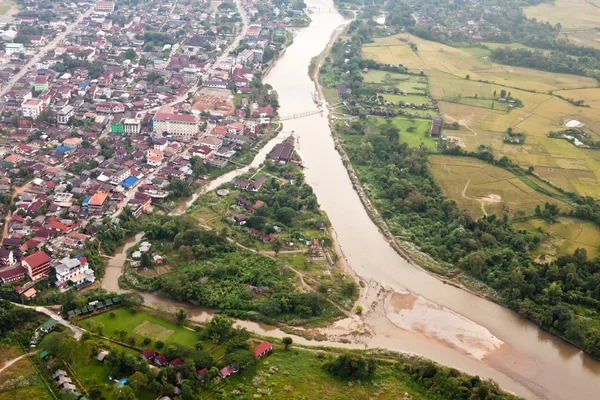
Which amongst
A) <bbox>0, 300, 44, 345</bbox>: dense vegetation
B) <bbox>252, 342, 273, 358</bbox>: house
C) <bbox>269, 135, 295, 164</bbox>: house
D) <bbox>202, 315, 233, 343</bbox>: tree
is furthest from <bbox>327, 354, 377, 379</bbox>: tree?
<bbox>269, 135, 295, 164</bbox>: house

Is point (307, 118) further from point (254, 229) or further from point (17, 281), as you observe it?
point (17, 281)

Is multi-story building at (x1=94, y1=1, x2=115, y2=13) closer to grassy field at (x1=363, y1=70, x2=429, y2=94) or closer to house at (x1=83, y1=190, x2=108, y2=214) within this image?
grassy field at (x1=363, y1=70, x2=429, y2=94)

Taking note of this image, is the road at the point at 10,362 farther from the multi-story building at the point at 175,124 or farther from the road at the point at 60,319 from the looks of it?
the multi-story building at the point at 175,124

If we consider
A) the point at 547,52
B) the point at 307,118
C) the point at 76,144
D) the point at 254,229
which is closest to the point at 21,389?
the point at 254,229

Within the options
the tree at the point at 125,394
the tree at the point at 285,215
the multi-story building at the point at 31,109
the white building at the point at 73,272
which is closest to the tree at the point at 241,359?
the tree at the point at 125,394

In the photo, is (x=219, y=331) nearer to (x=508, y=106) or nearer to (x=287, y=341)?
(x=287, y=341)

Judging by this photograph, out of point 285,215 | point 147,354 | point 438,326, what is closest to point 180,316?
point 147,354
